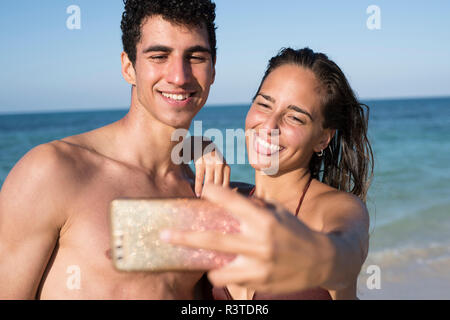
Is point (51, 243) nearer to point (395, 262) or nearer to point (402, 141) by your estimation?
point (395, 262)

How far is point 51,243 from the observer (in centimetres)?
221

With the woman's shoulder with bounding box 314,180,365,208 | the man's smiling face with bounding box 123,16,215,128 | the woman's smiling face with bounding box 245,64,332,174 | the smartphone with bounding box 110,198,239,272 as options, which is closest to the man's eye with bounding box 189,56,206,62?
the man's smiling face with bounding box 123,16,215,128

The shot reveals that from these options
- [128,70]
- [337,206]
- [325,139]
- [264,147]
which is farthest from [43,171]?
[325,139]

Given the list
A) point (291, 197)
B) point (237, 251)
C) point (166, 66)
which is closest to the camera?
point (237, 251)

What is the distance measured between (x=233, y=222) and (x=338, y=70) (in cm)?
165

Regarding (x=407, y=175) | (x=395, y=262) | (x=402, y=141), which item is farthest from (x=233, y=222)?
(x=402, y=141)

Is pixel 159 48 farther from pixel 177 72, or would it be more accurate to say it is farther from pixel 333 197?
pixel 333 197

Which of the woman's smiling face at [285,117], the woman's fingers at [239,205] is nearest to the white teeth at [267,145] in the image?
the woman's smiling face at [285,117]

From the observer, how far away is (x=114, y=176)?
2.44m

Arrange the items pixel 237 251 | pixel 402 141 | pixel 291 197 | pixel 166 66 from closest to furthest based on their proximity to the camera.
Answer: pixel 237 251 < pixel 166 66 < pixel 291 197 < pixel 402 141

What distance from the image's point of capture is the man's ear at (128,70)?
9.23 ft
